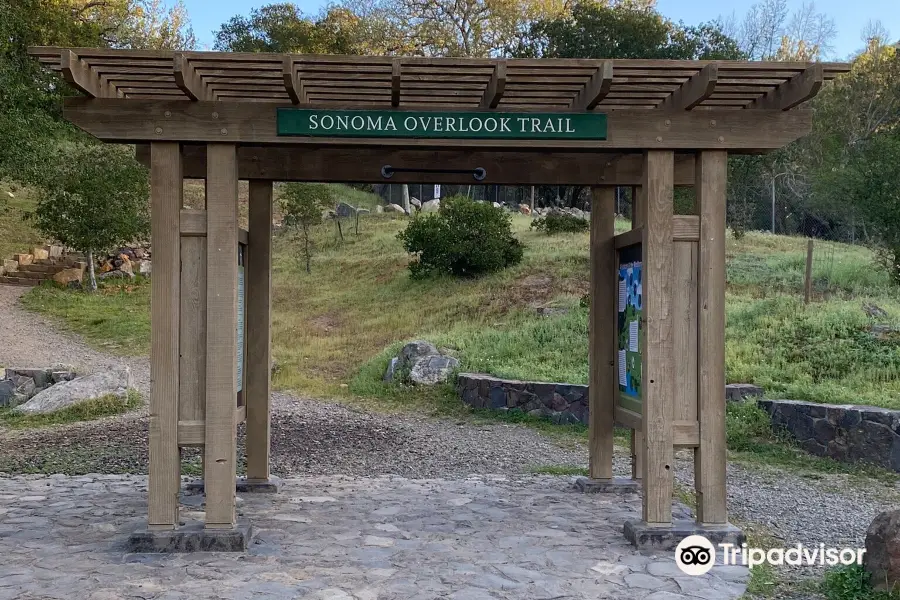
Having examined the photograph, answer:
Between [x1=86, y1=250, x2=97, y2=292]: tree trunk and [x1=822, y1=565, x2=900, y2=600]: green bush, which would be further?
[x1=86, y1=250, x2=97, y2=292]: tree trunk

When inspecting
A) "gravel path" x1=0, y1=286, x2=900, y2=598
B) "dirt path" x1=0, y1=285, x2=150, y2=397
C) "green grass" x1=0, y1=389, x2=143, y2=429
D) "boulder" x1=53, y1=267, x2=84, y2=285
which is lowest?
"gravel path" x1=0, y1=286, x2=900, y2=598

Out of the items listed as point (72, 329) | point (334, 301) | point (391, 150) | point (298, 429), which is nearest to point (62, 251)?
point (72, 329)

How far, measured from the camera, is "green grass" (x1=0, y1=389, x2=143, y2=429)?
37.7ft

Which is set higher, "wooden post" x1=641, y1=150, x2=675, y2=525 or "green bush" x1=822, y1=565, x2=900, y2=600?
"wooden post" x1=641, y1=150, x2=675, y2=525

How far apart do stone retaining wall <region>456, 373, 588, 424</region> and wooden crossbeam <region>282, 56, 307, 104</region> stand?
727 centimetres

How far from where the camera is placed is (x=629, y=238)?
6734mm

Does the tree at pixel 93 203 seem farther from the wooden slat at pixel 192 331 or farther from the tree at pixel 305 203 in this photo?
the wooden slat at pixel 192 331

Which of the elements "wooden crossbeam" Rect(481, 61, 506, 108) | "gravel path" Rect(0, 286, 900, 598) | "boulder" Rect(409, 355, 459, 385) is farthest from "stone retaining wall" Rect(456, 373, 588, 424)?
"wooden crossbeam" Rect(481, 61, 506, 108)

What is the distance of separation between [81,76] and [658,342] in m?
4.20

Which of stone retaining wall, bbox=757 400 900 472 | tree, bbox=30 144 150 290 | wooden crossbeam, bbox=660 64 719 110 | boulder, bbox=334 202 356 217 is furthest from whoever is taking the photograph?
boulder, bbox=334 202 356 217

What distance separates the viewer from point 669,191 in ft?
19.5

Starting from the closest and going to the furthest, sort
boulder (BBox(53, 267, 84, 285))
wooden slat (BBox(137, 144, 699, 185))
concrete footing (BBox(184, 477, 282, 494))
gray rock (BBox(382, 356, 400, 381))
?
wooden slat (BBox(137, 144, 699, 185)) < concrete footing (BBox(184, 477, 282, 494)) < gray rock (BBox(382, 356, 400, 381)) < boulder (BBox(53, 267, 84, 285))

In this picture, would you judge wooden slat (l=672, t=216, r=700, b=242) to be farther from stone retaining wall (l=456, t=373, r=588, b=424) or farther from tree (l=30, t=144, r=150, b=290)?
tree (l=30, t=144, r=150, b=290)

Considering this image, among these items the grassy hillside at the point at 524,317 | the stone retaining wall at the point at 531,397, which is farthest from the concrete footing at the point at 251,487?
the grassy hillside at the point at 524,317
